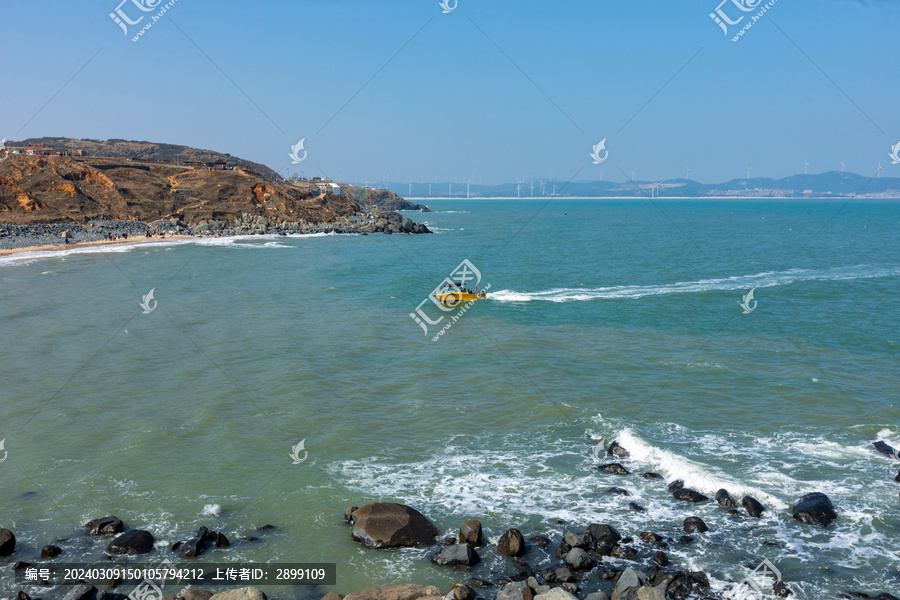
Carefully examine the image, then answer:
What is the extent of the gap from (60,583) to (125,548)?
141 cm

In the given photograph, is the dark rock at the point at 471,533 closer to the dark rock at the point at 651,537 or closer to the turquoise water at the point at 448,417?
the turquoise water at the point at 448,417

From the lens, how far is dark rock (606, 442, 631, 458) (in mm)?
19172

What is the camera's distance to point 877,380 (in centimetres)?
2583

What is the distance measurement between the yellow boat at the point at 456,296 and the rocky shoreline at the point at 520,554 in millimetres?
28984

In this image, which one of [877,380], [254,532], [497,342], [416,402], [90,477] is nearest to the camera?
[254,532]

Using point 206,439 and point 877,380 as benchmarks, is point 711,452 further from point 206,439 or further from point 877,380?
point 206,439

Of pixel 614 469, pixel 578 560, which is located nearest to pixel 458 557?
Answer: pixel 578 560

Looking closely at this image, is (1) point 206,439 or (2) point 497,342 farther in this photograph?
(2) point 497,342

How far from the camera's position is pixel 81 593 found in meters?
11.9

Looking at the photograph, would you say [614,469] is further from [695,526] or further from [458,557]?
[458,557]

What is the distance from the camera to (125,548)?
1388 centimetres

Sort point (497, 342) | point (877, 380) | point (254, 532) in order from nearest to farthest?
point (254, 532) < point (877, 380) < point (497, 342)

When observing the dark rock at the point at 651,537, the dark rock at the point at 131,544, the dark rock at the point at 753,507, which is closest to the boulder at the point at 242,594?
the dark rock at the point at 131,544

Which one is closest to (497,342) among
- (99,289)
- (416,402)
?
(416,402)
